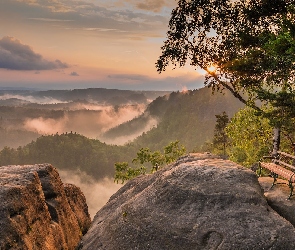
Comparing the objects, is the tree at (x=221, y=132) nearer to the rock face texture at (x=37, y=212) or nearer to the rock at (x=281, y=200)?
the rock at (x=281, y=200)

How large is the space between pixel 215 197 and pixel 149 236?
247 cm

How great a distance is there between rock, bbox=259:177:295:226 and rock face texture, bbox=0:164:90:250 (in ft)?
26.5

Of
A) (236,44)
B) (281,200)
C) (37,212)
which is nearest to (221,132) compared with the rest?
(236,44)

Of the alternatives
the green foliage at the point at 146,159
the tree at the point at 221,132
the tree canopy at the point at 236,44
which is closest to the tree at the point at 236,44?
the tree canopy at the point at 236,44

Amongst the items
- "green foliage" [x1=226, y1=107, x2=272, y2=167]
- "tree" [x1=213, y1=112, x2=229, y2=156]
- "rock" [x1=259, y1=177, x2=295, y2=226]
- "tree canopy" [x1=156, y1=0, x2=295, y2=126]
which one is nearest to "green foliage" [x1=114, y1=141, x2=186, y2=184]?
"green foliage" [x1=226, y1=107, x2=272, y2=167]

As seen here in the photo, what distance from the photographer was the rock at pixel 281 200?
33.8ft

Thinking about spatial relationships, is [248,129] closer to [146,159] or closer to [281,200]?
[146,159]

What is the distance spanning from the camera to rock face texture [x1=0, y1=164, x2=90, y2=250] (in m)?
9.78

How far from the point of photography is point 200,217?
9.73 meters

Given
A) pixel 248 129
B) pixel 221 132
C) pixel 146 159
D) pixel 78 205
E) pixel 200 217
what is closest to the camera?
pixel 200 217

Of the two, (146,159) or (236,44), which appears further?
(146,159)

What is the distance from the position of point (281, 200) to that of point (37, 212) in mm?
8763

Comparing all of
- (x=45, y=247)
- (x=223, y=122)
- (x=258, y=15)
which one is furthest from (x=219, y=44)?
(x=223, y=122)

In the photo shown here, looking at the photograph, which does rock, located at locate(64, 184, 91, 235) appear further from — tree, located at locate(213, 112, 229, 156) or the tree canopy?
tree, located at locate(213, 112, 229, 156)
